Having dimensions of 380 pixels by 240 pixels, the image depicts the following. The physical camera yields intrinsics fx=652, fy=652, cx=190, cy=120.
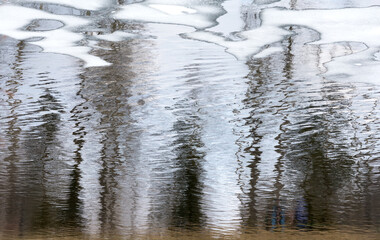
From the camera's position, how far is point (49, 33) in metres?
9.93

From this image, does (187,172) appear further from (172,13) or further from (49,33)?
(172,13)

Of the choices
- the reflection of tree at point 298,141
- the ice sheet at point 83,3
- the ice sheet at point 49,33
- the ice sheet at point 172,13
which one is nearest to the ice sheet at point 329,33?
the reflection of tree at point 298,141

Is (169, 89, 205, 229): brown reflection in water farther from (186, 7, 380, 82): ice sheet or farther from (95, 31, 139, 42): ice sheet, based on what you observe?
(95, 31, 139, 42): ice sheet

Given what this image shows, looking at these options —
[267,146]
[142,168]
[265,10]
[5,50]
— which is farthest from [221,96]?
[265,10]

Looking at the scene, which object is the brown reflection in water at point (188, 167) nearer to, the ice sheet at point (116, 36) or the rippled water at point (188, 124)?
the rippled water at point (188, 124)

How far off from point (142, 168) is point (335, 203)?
5.36 feet

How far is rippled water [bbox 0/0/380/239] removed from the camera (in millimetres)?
4801

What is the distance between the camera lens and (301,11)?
37.2 feet

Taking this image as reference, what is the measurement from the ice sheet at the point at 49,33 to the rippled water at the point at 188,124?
4 centimetres

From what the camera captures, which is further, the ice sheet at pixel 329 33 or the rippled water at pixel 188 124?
the ice sheet at pixel 329 33

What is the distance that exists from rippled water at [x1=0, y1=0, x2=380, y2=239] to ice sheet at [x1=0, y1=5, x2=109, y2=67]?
0.04 meters

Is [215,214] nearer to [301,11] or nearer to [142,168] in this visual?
[142,168]

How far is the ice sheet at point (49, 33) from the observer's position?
9.01m

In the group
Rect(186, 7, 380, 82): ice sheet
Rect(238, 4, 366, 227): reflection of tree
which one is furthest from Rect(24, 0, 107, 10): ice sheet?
Rect(238, 4, 366, 227): reflection of tree
